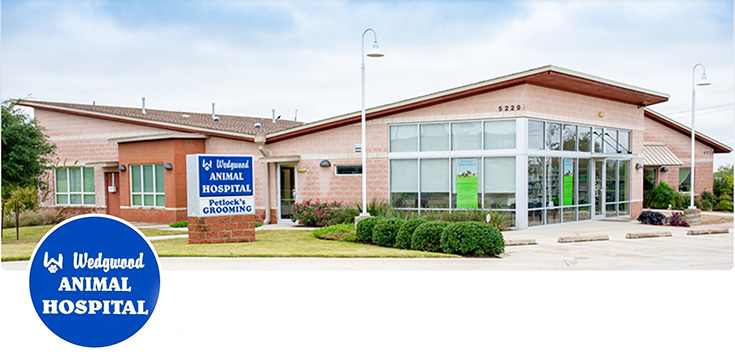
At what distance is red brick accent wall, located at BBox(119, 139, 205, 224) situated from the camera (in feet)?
72.2

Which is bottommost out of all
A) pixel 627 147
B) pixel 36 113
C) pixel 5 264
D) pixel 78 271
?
pixel 5 264

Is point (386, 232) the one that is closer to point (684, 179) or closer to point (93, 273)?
point (93, 273)

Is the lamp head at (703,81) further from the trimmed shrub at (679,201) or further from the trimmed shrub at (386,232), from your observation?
the trimmed shrub at (386,232)

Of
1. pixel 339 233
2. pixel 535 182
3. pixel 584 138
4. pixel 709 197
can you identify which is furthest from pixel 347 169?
pixel 709 197

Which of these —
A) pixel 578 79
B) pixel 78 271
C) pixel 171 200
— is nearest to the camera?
pixel 78 271

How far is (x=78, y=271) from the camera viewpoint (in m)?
5.90

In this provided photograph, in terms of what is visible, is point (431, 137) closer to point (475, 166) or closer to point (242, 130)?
point (475, 166)

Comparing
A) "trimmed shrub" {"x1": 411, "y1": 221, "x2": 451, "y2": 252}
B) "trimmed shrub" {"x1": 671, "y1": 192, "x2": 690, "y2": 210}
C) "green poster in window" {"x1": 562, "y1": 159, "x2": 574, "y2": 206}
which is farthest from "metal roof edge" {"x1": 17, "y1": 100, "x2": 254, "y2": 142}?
"trimmed shrub" {"x1": 671, "y1": 192, "x2": 690, "y2": 210}

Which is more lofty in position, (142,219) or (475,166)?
(475,166)

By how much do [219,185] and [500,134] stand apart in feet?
27.0

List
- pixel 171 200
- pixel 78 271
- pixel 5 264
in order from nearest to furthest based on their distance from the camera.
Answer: pixel 78 271 → pixel 5 264 → pixel 171 200

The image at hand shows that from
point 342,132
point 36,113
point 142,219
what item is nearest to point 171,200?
point 142,219

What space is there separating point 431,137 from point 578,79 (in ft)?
14.8

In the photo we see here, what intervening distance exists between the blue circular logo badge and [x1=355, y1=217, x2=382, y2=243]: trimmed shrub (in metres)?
9.06
